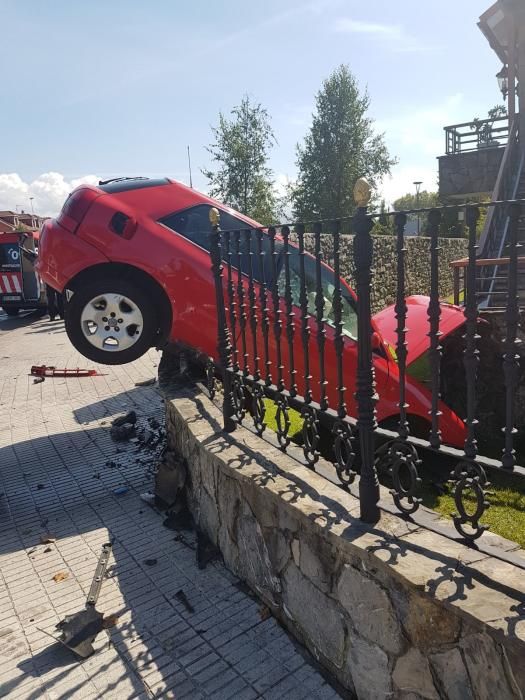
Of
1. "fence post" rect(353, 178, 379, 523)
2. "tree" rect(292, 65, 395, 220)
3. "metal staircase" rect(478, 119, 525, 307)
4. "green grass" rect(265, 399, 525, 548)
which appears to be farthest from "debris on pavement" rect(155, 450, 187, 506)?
"tree" rect(292, 65, 395, 220)

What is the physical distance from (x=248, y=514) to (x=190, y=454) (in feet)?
3.52

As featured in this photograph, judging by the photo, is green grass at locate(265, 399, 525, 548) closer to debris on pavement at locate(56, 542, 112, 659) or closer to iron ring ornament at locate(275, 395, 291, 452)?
iron ring ornament at locate(275, 395, 291, 452)

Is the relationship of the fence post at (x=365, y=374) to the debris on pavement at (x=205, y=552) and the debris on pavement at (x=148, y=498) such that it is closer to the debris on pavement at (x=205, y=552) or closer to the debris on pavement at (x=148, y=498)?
the debris on pavement at (x=205, y=552)

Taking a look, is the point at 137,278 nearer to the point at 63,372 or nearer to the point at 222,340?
the point at 222,340

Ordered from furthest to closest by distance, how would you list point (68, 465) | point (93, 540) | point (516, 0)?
1. point (516, 0)
2. point (68, 465)
3. point (93, 540)

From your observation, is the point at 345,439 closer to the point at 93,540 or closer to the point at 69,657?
the point at 69,657

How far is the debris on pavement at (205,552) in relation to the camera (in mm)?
3513

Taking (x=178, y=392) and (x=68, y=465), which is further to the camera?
(x=68, y=465)

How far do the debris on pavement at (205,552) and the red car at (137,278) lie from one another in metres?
1.68

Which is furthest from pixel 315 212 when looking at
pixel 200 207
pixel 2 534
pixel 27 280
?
pixel 2 534

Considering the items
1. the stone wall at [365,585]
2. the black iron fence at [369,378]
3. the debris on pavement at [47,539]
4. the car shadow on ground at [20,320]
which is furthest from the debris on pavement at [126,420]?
the car shadow on ground at [20,320]

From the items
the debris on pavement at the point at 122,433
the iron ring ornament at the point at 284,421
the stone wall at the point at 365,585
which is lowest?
the debris on pavement at the point at 122,433

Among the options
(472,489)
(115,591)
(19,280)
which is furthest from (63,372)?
(19,280)

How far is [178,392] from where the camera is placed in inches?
195
